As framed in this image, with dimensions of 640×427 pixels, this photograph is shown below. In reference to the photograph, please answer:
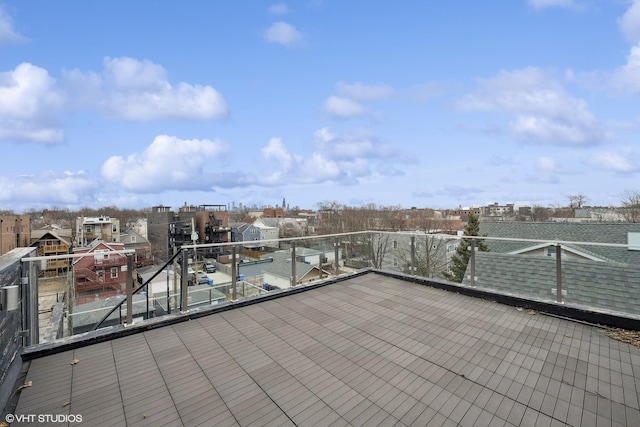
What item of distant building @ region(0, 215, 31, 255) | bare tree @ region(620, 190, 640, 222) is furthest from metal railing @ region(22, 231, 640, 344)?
bare tree @ region(620, 190, 640, 222)

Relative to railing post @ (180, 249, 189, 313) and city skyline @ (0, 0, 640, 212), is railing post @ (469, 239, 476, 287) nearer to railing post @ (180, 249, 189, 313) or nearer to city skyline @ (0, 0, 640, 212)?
railing post @ (180, 249, 189, 313)

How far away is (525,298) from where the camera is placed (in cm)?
439

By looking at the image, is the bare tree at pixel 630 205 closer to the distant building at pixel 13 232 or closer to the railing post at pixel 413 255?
the railing post at pixel 413 255

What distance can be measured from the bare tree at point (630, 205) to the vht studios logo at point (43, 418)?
121ft

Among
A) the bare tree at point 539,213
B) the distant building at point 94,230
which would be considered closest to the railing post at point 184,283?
the distant building at point 94,230

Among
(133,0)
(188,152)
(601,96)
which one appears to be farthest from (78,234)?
(601,96)

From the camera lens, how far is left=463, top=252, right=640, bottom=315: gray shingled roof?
185 inches

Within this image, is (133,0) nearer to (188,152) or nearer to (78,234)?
(188,152)

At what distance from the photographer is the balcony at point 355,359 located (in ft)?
7.03

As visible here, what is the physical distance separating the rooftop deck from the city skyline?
9.89 metres

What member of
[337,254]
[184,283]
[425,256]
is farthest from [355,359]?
[425,256]

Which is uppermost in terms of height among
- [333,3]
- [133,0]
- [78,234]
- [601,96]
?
[333,3]

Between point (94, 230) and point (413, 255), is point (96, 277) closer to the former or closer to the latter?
point (413, 255)

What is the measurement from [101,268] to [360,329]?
18.8 ft
